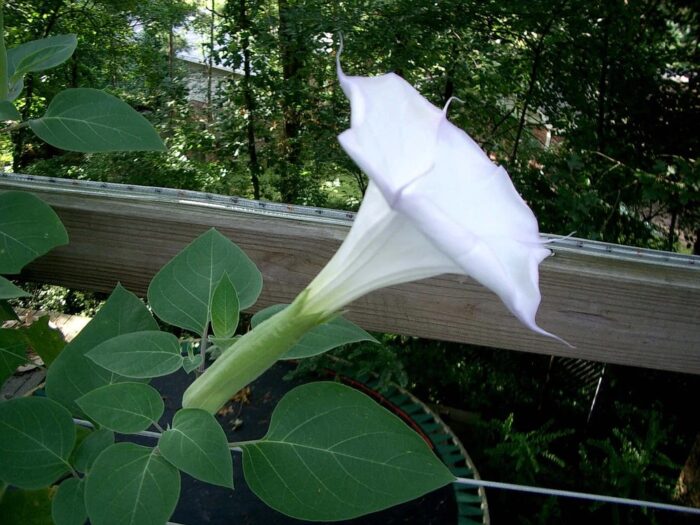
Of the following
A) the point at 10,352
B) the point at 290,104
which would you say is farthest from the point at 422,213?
the point at 290,104

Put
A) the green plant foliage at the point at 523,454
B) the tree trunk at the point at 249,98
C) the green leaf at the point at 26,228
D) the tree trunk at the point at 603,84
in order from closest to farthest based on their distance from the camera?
the green leaf at the point at 26,228 → the green plant foliage at the point at 523,454 → the tree trunk at the point at 603,84 → the tree trunk at the point at 249,98

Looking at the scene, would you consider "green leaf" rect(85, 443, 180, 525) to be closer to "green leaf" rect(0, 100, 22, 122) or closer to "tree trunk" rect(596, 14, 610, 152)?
"green leaf" rect(0, 100, 22, 122)

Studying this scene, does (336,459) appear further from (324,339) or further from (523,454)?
(523,454)

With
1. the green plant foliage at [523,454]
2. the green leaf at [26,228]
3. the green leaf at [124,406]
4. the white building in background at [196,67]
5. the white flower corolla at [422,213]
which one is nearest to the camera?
the white flower corolla at [422,213]

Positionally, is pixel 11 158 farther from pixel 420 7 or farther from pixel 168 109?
pixel 420 7

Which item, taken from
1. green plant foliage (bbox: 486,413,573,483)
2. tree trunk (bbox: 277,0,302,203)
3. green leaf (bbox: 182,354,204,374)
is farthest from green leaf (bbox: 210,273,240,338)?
tree trunk (bbox: 277,0,302,203)

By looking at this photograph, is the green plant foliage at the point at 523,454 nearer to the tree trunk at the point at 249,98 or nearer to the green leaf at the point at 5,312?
the green leaf at the point at 5,312

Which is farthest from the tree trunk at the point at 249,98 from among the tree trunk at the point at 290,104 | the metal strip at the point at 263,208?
the metal strip at the point at 263,208

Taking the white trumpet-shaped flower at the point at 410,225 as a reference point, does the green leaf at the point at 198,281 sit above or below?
below
